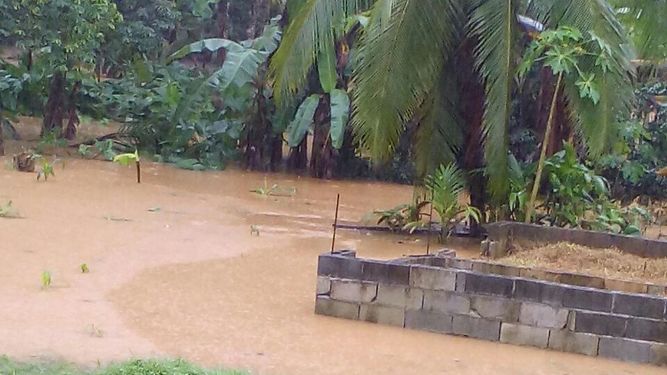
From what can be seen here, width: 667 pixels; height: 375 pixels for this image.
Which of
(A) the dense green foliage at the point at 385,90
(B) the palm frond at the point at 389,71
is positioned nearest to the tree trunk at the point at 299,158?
(A) the dense green foliage at the point at 385,90

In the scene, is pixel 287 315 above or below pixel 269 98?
below

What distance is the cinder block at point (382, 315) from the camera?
7227 millimetres

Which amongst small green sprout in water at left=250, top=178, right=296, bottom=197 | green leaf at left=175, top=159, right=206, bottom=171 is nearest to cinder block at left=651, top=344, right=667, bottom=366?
small green sprout in water at left=250, top=178, right=296, bottom=197

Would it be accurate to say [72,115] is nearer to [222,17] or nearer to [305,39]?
[222,17]

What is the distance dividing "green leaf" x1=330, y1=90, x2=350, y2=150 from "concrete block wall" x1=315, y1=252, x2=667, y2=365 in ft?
27.0

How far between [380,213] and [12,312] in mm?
6426

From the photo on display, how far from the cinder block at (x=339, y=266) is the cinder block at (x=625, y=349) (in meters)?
1.91

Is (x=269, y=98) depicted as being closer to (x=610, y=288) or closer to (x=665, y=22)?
(x=665, y=22)

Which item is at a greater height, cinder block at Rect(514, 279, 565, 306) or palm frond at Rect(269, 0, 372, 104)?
palm frond at Rect(269, 0, 372, 104)

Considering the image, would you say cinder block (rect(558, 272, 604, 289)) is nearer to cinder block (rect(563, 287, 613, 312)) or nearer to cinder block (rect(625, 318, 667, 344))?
cinder block (rect(563, 287, 613, 312))

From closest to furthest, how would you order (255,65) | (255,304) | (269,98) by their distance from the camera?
(255,304) < (255,65) < (269,98)

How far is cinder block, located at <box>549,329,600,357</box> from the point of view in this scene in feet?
22.1

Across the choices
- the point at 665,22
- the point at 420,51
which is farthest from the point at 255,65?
the point at 665,22

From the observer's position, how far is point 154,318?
22.8ft
